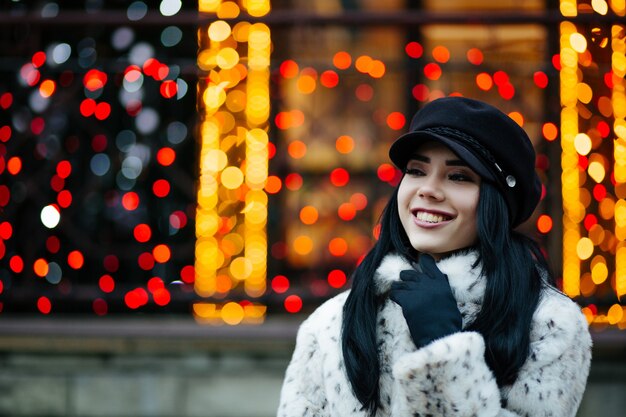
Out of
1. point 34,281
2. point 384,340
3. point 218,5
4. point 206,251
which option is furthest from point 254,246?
point 384,340

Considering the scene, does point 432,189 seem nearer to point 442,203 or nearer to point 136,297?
point 442,203

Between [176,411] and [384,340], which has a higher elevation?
[384,340]

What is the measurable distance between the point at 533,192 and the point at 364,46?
357 cm

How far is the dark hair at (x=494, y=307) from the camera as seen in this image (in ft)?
6.25

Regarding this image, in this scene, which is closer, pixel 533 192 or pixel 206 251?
pixel 533 192

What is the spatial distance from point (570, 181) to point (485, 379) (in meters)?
3.26

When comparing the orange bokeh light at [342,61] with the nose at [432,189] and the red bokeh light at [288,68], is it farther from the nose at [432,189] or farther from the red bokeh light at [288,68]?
the nose at [432,189]

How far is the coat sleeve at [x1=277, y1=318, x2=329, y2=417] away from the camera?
2.11 m

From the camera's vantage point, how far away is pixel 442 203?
6.52ft

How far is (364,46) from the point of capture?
5418 mm

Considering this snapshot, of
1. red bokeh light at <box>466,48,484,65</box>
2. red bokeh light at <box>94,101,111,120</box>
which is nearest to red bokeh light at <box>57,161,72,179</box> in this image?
red bokeh light at <box>94,101,111,120</box>

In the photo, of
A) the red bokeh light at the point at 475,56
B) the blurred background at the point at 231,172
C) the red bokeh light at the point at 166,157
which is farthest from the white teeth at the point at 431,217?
the red bokeh light at the point at 475,56

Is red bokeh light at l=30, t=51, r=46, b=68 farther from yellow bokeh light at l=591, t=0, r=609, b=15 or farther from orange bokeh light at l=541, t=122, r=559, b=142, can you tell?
yellow bokeh light at l=591, t=0, r=609, b=15

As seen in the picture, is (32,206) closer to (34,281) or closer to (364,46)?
(34,281)
